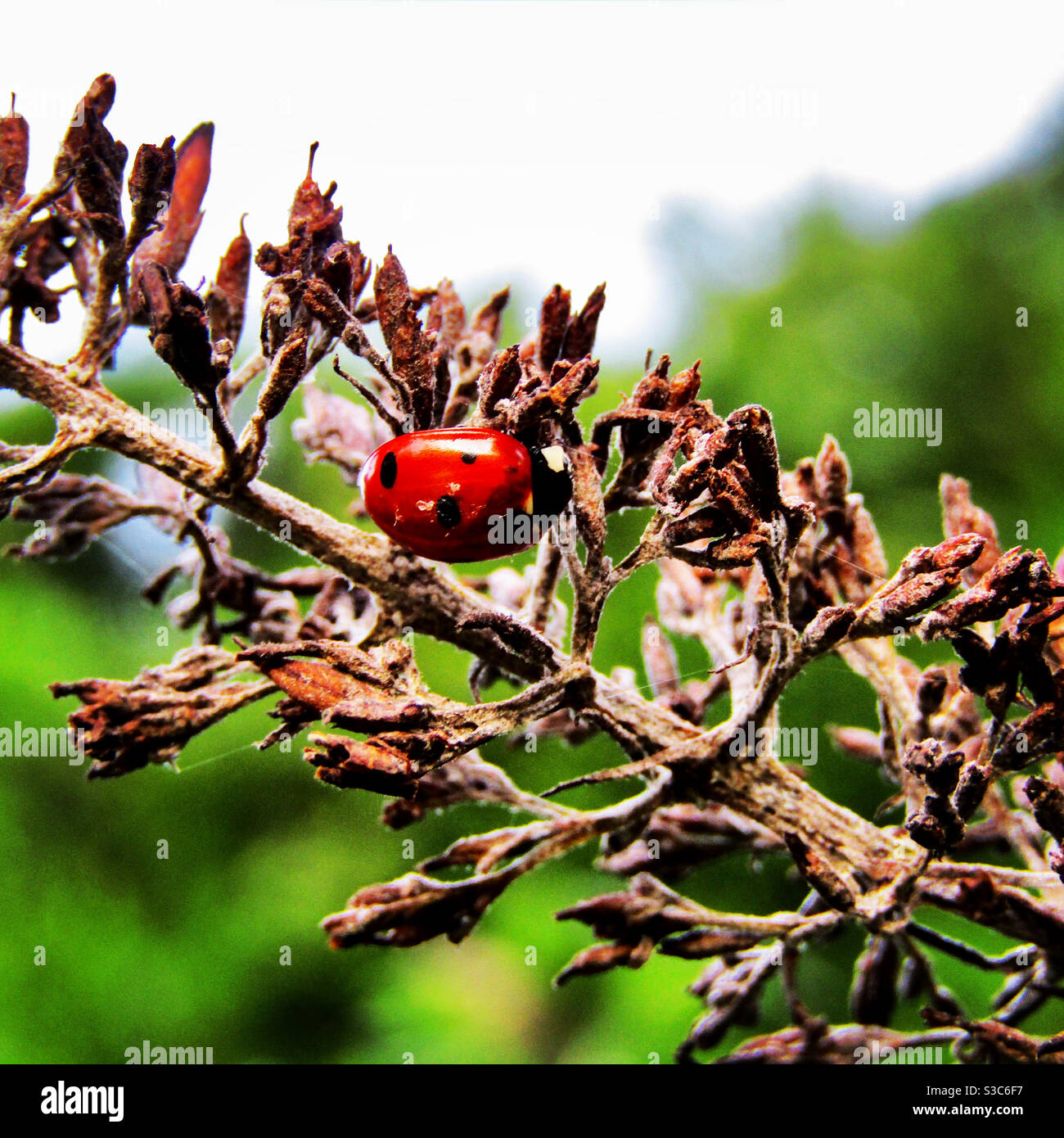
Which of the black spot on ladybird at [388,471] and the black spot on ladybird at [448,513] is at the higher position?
the black spot on ladybird at [388,471]

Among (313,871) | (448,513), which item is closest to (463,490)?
(448,513)

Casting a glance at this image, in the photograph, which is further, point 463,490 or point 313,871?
point 313,871

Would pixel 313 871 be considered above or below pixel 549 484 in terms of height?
below

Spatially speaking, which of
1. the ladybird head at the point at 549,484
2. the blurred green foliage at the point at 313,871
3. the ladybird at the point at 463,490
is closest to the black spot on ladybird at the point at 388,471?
the ladybird at the point at 463,490

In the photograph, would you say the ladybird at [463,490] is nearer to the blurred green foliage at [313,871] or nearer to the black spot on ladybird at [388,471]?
the black spot on ladybird at [388,471]

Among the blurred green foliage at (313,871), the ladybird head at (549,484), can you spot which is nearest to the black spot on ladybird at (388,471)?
the ladybird head at (549,484)

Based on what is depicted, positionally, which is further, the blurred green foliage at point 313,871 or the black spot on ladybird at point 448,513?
the blurred green foliage at point 313,871

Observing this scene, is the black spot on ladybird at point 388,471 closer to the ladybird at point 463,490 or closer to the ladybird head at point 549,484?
the ladybird at point 463,490

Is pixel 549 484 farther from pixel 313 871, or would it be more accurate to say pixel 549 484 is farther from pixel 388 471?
pixel 313 871
